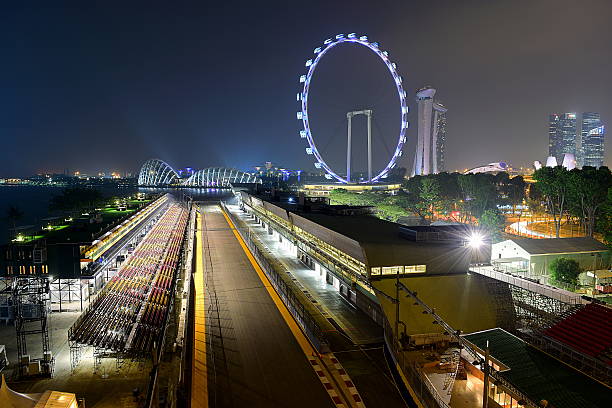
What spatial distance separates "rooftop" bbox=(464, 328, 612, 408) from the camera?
12.7 meters

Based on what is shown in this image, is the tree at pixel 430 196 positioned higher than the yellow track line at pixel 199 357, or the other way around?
the tree at pixel 430 196

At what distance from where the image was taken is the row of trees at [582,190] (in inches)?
1742

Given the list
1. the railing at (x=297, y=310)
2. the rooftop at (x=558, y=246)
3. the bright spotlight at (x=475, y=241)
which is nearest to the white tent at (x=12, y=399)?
the railing at (x=297, y=310)

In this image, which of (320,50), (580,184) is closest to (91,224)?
(320,50)

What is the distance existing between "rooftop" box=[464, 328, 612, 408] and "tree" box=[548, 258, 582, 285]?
45.8 ft

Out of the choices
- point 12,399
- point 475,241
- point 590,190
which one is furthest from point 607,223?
point 12,399

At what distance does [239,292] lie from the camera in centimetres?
2327

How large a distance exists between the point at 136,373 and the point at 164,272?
1164 cm

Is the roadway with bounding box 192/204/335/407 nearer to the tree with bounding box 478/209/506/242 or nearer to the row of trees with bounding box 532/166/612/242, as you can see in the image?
the tree with bounding box 478/209/506/242

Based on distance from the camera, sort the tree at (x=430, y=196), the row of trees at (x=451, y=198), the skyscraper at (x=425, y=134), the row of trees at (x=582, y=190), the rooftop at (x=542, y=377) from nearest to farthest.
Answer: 1. the rooftop at (x=542, y=377)
2. the row of trees at (x=582, y=190)
3. the row of trees at (x=451, y=198)
4. the tree at (x=430, y=196)
5. the skyscraper at (x=425, y=134)

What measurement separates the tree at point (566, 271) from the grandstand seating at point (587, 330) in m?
11.5

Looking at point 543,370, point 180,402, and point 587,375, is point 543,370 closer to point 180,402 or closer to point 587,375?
point 587,375

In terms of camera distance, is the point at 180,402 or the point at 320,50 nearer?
the point at 180,402

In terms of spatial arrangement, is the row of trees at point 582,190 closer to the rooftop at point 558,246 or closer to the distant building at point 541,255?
the rooftop at point 558,246
